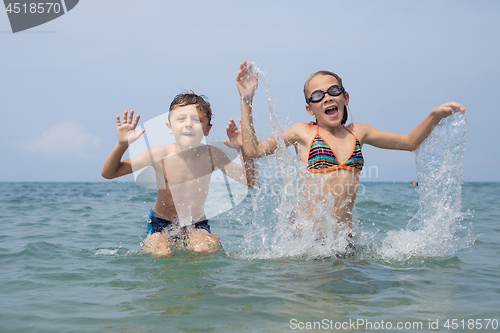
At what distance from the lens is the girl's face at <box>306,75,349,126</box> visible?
4.10 metres

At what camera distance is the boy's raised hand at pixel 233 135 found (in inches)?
155

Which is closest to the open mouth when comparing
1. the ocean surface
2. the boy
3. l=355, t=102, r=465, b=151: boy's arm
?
l=355, t=102, r=465, b=151: boy's arm

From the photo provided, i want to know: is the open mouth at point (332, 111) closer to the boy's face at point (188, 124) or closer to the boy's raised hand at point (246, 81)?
the boy's raised hand at point (246, 81)

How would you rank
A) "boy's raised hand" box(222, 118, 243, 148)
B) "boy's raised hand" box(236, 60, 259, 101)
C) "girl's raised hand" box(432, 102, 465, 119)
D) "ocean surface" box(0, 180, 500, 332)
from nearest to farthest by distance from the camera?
1. "ocean surface" box(0, 180, 500, 332)
2. "boy's raised hand" box(236, 60, 259, 101)
3. "boy's raised hand" box(222, 118, 243, 148)
4. "girl's raised hand" box(432, 102, 465, 119)

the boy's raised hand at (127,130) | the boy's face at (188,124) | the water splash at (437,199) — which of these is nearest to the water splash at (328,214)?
the water splash at (437,199)

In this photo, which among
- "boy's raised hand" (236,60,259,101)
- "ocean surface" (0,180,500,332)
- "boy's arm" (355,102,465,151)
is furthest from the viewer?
"boy's arm" (355,102,465,151)

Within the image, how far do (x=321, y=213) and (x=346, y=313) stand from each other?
5.11 feet

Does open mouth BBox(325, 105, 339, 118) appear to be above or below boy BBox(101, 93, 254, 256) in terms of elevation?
above

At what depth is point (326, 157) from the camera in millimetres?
4023

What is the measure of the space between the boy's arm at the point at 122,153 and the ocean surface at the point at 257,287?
92 cm

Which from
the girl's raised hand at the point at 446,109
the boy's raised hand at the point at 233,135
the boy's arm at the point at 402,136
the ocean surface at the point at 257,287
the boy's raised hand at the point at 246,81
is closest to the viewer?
the ocean surface at the point at 257,287

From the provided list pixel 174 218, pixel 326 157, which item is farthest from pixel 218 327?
pixel 174 218

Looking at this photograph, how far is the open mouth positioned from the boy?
993 mm

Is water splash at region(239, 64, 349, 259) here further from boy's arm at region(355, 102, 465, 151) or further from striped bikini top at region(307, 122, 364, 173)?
boy's arm at region(355, 102, 465, 151)
